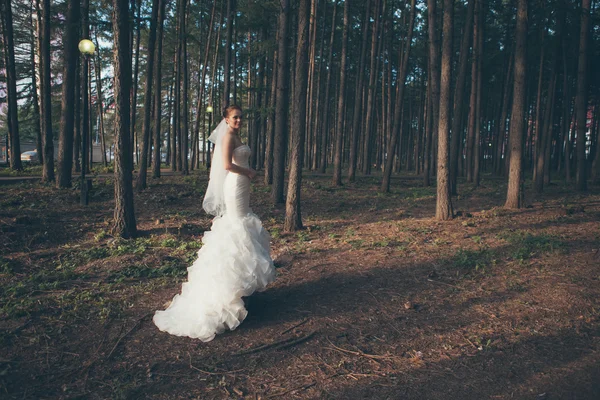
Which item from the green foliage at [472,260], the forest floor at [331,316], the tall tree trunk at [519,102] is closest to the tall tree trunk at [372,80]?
the tall tree trunk at [519,102]

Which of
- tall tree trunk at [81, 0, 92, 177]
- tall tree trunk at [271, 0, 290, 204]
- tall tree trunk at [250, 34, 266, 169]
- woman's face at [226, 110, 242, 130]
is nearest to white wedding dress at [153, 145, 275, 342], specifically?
woman's face at [226, 110, 242, 130]

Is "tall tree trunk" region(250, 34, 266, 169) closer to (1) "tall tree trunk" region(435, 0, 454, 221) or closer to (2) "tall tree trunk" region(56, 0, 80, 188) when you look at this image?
(1) "tall tree trunk" region(435, 0, 454, 221)

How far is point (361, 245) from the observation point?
8.66 m

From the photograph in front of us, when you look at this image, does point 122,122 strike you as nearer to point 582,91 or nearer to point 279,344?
point 279,344

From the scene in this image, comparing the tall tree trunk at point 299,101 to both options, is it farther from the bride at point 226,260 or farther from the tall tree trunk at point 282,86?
the bride at point 226,260

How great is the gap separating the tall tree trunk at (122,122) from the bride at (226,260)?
15.9 ft

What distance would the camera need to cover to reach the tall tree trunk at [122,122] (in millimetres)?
8828

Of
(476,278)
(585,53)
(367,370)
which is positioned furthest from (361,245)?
(585,53)

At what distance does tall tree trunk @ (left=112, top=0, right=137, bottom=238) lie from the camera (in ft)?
29.0

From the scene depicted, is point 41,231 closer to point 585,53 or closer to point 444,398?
point 444,398

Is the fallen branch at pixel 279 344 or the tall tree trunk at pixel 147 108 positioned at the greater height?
the tall tree trunk at pixel 147 108

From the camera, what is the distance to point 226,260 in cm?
482

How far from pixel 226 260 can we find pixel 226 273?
16 cm

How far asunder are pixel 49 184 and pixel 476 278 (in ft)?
53.2
